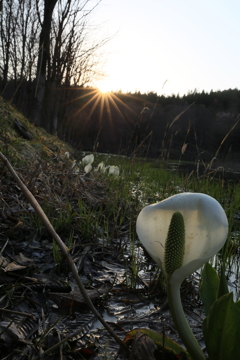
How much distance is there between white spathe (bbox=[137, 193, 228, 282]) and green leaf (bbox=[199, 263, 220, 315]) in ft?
0.51

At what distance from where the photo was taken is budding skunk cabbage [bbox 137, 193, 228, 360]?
704mm

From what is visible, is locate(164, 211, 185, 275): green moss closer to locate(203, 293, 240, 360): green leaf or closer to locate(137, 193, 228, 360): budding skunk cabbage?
locate(137, 193, 228, 360): budding skunk cabbage

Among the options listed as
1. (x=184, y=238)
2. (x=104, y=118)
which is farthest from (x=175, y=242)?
(x=104, y=118)

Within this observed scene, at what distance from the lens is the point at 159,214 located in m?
0.79

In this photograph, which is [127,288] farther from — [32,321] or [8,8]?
[8,8]

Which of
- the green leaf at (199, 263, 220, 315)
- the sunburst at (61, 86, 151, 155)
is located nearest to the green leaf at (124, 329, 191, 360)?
the green leaf at (199, 263, 220, 315)

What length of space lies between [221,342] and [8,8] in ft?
46.4

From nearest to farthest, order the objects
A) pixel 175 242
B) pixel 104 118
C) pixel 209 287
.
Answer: pixel 175 242
pixel 209 287
pixel 104 118

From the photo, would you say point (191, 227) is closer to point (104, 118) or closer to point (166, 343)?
point (166, 343)

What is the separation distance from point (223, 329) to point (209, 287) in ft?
0.63

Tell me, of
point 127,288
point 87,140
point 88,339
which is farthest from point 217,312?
point 87,140

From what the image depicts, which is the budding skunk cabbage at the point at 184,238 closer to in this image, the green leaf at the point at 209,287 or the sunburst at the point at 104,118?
the green leaf at the point at 209,287

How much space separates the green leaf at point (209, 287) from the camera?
875mm

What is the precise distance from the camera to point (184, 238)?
70 centimetres
